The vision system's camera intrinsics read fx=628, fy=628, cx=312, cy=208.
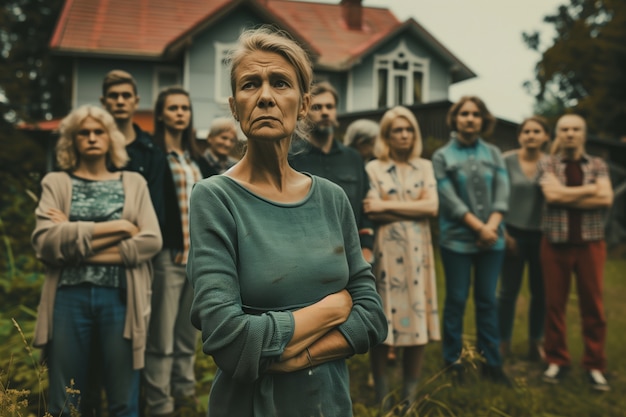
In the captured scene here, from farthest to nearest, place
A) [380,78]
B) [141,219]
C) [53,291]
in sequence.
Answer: [380,78], [141,219], [53,291]

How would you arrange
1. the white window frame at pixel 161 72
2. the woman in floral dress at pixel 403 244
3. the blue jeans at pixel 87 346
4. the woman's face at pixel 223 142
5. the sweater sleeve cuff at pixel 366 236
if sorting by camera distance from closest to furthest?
the blue jeans at pixel 87 346, the sweater sleeve cuff at pixel 366 236, the woman in floral dress at pixel 403 244, the woman's face at pixel 223 142, the white window frame at pixel 161 72

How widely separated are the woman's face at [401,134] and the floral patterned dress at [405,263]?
0.45 ft

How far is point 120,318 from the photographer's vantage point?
11.3 ft

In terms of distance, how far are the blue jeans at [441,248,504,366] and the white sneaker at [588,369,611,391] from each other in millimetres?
804

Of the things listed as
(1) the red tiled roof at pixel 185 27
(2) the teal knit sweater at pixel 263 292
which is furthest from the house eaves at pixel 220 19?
(2) the teal knit sweater at pixel 263 292

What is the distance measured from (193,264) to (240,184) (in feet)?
0.91

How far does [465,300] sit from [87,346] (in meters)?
2.89

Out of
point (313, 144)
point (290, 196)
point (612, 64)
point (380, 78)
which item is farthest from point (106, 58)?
point (290, 196)

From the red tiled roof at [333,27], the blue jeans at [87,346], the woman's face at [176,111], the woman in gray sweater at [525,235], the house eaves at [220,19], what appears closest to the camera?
the blue jeans at [87,346]

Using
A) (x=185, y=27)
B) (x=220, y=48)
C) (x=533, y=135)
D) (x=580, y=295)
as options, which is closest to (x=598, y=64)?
(x=220, y=48)

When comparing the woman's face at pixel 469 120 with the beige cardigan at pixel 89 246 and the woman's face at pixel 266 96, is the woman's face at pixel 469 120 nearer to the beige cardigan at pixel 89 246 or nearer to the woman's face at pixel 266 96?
the beige cardigan at pixel 89 246

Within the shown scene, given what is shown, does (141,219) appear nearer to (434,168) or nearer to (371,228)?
(371,228)

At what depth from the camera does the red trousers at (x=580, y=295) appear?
17.3 feet

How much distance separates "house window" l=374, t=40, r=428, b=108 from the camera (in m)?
22.8
